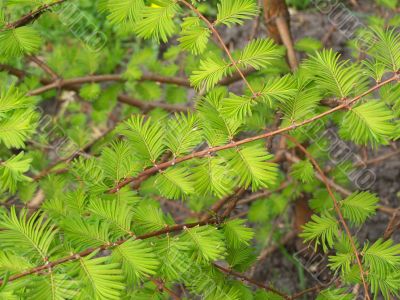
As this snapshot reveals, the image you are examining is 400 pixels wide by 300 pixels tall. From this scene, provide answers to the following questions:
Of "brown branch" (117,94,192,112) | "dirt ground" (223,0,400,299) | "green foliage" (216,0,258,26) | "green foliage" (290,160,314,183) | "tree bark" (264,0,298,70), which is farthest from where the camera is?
"dirt ground" (223,0,400,299)

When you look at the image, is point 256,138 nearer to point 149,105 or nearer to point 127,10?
point 127,10

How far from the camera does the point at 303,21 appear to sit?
253 cm

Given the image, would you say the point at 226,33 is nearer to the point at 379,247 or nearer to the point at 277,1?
the point at 277,1

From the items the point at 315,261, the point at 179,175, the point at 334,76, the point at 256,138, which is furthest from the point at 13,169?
the point at 315,261

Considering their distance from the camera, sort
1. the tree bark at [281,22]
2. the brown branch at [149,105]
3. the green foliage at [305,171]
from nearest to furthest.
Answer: the green foliage at [305,171]
the tree bark at [281,22]
the brown branch at [149,105]

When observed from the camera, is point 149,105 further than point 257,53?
Yes

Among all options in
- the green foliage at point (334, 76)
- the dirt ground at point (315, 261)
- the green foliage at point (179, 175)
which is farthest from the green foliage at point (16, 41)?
the dirt ground at point (315, 261)

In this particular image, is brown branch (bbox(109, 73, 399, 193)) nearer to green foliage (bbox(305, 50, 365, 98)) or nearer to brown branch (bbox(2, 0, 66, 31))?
green foliage (bbox(305, 50, 365, 98))

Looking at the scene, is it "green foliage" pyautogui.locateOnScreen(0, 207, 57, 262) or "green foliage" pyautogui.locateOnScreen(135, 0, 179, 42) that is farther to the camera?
"green foliage" pyautogui.locateOnScreen(135, 0, 179, 42)

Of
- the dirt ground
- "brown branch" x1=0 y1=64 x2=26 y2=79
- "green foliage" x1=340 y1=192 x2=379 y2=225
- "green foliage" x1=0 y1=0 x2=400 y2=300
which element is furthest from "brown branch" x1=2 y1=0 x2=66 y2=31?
the dirt ground

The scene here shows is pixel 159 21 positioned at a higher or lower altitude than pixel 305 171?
higher

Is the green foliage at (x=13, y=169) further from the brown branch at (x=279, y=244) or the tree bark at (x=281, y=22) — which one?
the brown branch at (x=279, y=244)

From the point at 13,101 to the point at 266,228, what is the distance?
1226 millimetres

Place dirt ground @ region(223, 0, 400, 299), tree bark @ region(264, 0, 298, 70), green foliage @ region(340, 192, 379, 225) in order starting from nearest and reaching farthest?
1. green foliage @ region(340, 192, 379, 225)
2. tree bark @ region(264, 0, 298, 70)
3. dirt ground @ region(223, 0, 400, 299)
